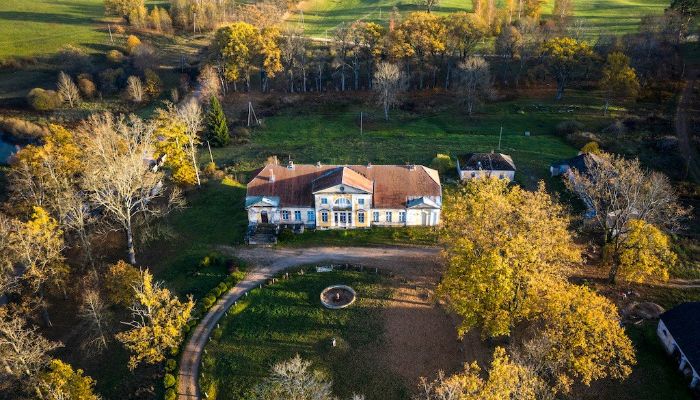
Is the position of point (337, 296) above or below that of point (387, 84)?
below

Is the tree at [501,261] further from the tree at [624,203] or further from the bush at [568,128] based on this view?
the bush at [568,128]

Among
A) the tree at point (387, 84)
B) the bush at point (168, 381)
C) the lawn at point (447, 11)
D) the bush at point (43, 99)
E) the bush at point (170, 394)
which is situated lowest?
the bush at point (170, 394)

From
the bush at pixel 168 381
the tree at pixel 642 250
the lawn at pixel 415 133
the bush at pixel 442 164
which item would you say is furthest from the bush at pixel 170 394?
the bush at pixel 442 164

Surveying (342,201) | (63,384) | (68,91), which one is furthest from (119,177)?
(68,91)

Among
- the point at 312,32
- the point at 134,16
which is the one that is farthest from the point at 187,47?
the point at 312,32

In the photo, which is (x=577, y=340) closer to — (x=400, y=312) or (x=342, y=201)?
(x=400, y=312)

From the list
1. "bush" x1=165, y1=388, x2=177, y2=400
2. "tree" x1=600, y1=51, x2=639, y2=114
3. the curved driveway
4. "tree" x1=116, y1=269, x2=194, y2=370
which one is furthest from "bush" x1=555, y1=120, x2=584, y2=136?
"bush" x1=165, y1=388, x2=177, y2=400
